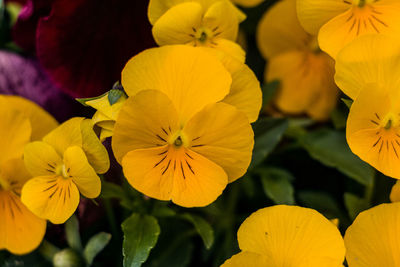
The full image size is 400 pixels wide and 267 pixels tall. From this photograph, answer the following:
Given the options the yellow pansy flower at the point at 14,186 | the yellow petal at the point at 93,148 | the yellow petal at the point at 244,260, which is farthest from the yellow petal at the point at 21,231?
the yellow petal at the point at 244,260

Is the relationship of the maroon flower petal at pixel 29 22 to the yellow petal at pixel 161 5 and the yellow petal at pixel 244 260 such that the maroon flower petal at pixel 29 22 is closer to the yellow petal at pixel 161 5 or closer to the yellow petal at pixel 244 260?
the yellow petal at pixel 161 5

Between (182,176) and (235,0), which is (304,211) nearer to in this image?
(182,176)

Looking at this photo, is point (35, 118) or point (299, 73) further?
point (299, 73)

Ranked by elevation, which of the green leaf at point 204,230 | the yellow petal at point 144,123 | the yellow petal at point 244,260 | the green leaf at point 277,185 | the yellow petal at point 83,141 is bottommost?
the green leaf at point 277,185

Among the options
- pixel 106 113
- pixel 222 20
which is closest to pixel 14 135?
pixel 106 113

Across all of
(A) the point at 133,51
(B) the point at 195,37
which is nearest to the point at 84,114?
(A) the point at 133,51

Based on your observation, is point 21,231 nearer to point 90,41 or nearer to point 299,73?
point 90,41
